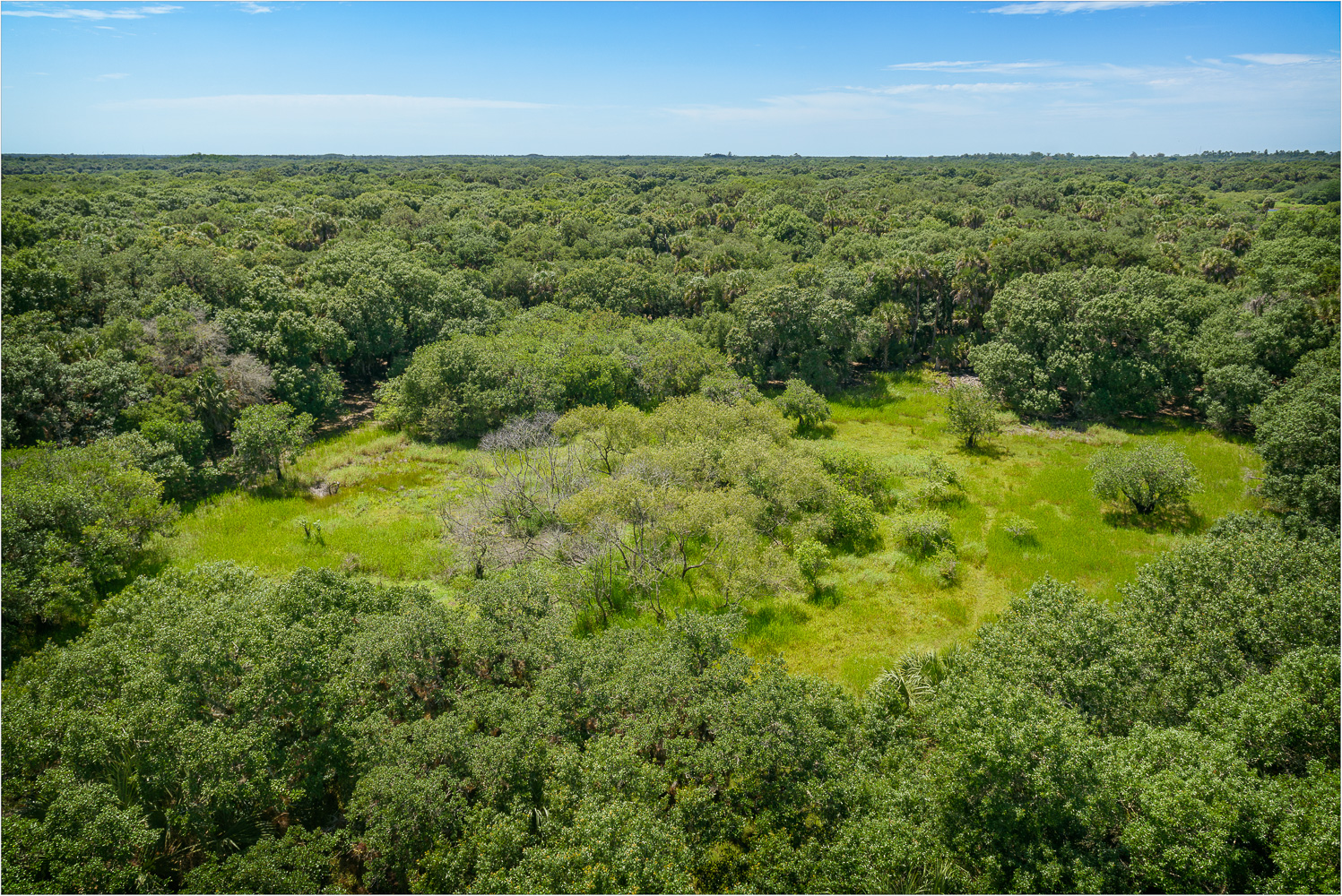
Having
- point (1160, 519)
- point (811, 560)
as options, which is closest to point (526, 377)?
point (811, 560)

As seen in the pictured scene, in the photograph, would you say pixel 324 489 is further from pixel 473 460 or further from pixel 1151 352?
pixel 1151 352

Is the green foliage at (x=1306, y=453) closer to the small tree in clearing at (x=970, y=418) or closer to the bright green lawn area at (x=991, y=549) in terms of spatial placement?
the bright green lawn area at (x=991, y=549)

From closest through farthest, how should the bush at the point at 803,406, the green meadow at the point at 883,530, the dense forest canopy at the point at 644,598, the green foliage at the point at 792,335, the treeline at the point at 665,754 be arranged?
the treeline at the point at 665,754
the dense forest canopy at the point at 644,598
the green meadow at the point at 883,530
the bush at the point at 803,406
the green foliage at the point at 792,335

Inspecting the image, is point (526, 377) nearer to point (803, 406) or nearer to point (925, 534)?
point (803, 406)

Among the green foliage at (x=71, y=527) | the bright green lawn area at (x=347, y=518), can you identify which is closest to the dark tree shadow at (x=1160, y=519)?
the bright green lawn area at (x=347, y=518)

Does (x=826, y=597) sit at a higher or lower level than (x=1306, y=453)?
lower

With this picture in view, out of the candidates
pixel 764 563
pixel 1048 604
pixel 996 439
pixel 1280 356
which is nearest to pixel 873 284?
pixel 996 439

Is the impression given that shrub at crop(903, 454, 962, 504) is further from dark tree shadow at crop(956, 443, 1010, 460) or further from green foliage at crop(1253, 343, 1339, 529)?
green foliage at crop(1253, 343, 1339, 529)
